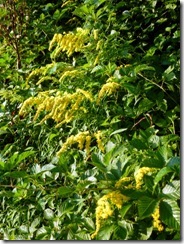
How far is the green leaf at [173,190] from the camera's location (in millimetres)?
1137

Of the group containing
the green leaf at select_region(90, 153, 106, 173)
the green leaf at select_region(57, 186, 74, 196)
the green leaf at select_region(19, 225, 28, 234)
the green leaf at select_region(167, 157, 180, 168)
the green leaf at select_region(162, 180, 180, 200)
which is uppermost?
the green leaf at select_region(167, 157, 180, 168)

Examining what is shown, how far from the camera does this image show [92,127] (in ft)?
5.57

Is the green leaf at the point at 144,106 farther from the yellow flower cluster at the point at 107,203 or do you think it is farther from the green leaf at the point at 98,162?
the yellow flower cluster at the point at 107,203

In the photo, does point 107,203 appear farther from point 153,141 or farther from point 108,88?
point 108,88

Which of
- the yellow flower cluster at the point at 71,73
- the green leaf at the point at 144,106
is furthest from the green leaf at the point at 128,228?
the yellow flower cluster at the point at 71,73

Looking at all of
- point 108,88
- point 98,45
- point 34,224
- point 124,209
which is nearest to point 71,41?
point 98,45

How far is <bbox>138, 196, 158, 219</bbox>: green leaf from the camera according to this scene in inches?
43.2

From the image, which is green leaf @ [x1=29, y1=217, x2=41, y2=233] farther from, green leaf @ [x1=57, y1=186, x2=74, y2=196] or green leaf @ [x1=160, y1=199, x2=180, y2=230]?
green leaf @ [x1=160, y1=199, x2=180, y2=230]

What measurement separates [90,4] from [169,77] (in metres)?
0.65

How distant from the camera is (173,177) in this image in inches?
47.0

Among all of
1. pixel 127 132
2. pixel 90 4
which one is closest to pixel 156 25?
pixel 90 4

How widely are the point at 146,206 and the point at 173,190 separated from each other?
0.09 meters

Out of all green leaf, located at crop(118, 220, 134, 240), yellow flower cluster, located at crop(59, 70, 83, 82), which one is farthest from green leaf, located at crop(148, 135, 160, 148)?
yellow flower cluster, located at crop(59, 70, 83, 82)

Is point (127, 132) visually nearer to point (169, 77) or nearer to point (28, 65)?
point (169, 77)
